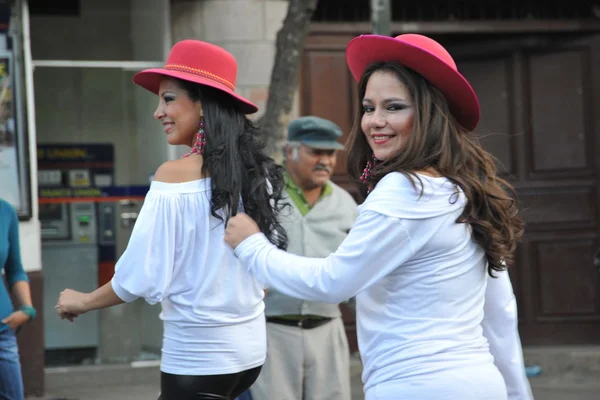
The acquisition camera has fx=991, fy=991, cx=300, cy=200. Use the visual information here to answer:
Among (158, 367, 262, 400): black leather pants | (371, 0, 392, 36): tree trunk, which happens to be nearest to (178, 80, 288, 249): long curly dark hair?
(158, 367, 262, 400): black leather pants

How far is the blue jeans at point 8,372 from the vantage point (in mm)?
4586

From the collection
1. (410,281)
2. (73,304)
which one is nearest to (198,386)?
(73,304)

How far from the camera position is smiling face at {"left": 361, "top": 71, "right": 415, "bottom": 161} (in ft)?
8.57

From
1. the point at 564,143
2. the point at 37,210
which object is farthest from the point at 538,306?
the point at 37,210

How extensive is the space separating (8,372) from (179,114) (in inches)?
73.6

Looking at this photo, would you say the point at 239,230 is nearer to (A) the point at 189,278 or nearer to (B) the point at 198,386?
(A) the point at 189,278

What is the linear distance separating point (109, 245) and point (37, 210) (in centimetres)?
78

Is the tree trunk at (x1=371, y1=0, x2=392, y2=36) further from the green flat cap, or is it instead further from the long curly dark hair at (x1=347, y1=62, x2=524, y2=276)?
the long curly dark hair at (x1=347, y1=62, x2=524, y2=276)

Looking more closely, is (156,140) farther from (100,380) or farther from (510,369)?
(510,369)

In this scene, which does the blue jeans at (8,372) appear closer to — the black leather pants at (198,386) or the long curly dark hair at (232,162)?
the black leather pants at (198,386)

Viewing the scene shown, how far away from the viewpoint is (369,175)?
8.94ft

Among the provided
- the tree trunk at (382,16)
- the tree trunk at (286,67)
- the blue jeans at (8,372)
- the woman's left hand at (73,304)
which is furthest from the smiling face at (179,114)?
the tree trunk at (286,67)

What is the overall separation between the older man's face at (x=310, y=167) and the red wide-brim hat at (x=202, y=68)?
1426 millimetres

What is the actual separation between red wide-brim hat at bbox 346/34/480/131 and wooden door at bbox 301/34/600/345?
581 centimetres
